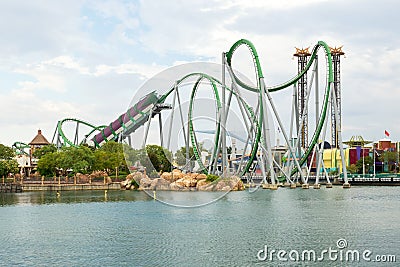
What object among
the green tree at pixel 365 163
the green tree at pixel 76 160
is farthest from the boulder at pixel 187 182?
the green tree at pixel 365 163

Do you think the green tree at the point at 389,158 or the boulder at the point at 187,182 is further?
the green tree at the point at 389,158

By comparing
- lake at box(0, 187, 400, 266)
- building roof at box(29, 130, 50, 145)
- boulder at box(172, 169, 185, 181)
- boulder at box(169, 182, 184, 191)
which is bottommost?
lake at box(0, 187, 400, 266)

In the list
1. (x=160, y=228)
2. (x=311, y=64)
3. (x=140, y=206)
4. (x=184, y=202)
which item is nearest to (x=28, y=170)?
(x=311, y=64)

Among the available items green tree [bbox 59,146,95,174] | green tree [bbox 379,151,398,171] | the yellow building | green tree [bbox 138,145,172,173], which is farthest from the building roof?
green tree [bbox 379,151,398,171]

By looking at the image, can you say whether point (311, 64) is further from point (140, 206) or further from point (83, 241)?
point (83, 241)

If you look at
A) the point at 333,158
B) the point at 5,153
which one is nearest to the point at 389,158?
the point at 333,158

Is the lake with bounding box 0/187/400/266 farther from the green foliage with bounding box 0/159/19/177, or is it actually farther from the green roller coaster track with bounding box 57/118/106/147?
the green roller coaster track with bounding box 57/118/106/147

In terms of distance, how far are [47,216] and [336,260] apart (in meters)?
20.5

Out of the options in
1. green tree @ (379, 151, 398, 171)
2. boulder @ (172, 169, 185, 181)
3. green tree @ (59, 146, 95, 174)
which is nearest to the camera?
boulder @ (172, 169, 185, 181)

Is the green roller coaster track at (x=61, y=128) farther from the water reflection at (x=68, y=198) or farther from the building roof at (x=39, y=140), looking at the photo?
the water reflection at (x=68, y=198)

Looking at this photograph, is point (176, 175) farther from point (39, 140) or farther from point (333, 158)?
point (39, 140)

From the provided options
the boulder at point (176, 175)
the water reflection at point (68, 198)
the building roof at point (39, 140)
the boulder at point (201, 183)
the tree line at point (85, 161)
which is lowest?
the water reflection at point (68, 198)

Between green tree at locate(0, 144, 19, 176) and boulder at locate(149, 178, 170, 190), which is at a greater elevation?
green tree at locate(0, 144, 19, 176)

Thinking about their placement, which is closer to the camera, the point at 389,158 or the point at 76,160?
the point at 76,160
